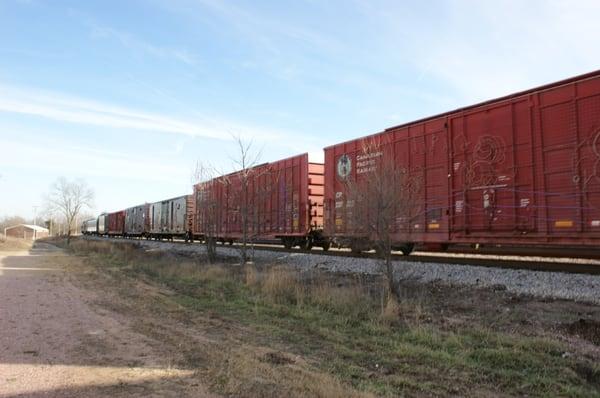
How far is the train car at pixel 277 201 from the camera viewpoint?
20.4 m

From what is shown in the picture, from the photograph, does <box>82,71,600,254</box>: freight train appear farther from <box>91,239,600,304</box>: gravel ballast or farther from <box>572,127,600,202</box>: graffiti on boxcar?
<box>91,239,600,304</box>: gravel ballast

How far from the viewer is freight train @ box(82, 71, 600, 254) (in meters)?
10.3

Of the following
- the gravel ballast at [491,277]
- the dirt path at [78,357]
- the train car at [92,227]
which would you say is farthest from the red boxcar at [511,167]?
the train car at [92,227]

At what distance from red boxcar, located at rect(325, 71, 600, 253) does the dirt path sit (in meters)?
6.94

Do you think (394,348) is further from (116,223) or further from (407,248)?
(116,223)

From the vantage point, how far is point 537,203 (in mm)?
11289

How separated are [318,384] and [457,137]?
10.0m

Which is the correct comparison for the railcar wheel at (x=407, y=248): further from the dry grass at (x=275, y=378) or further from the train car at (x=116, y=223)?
the train car at (x=116, y=223)

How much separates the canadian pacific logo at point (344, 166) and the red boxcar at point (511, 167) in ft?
6.44

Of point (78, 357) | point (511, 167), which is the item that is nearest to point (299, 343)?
point (78, 357)

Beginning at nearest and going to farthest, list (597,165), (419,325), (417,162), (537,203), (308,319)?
(419,325), (308,319), (597,165), (537,203), (417,162)

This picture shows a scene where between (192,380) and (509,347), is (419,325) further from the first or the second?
(192,380)

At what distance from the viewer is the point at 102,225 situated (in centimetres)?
8350

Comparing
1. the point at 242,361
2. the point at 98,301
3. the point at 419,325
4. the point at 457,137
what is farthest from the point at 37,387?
the point at 457,137
